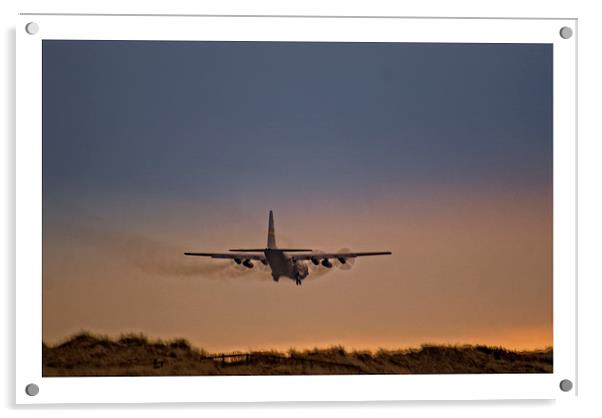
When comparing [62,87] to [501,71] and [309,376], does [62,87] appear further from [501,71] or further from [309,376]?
[501,71]

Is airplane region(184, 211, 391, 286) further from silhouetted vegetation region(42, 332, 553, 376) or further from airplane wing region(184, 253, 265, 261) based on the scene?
silhouetted vegetation region(42, 332, 553, 376)

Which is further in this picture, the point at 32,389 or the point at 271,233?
the point at 271,233
